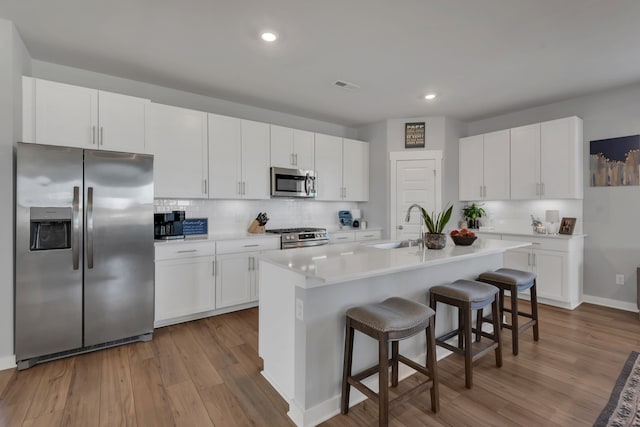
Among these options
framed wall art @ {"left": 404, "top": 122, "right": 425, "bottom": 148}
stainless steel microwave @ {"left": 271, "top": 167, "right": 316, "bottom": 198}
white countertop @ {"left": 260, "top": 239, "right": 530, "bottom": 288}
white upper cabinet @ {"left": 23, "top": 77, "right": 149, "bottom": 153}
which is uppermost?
framed wall art @ {"left": 404, "top": 122, "right": 425, "bottom": 148}

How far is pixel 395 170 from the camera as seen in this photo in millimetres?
5047

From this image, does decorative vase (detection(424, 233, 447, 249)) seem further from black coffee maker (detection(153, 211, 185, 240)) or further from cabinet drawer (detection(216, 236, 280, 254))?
black coffee maker (detection(153, 211, 185, 240))

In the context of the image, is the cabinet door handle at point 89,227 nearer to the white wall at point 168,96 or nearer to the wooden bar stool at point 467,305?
the white wall at point 168,96

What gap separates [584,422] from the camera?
6.02 ft

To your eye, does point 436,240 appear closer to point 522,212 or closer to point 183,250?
point 183,250

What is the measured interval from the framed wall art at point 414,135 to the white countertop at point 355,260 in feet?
8.27

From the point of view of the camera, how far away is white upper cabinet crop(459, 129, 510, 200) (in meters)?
4.57

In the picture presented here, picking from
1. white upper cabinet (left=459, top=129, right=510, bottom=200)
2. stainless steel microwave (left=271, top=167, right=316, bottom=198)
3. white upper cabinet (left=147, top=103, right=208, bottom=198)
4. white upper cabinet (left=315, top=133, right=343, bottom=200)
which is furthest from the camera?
white upper cabinet (left=315, top=133, right=343, bottom=200)

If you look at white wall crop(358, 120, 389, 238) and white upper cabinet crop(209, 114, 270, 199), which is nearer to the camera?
white upper cabinet crop(209, 114, 270, 199)

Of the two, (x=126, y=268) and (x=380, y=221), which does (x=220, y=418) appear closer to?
(x=126, y=268)

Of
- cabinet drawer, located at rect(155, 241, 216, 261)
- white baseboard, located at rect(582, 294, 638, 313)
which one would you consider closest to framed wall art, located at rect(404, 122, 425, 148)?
white baseboard, located at rect(582, 294, 638, 313)

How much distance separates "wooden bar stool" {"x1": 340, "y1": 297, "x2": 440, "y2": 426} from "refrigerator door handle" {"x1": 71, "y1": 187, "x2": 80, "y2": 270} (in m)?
2.37

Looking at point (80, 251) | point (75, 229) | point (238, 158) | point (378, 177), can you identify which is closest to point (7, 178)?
point (75, 229)

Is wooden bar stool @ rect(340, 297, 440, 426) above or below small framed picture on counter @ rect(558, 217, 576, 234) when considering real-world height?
below
